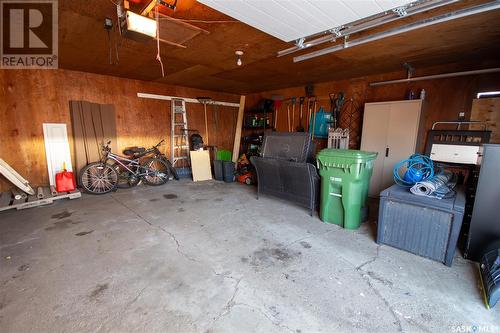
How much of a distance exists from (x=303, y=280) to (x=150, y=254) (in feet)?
4.94

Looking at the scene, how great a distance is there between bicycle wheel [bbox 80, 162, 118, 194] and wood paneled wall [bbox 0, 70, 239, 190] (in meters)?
0.71

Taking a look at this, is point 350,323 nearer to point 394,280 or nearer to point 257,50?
point 394,280

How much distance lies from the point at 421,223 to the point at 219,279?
202 cm

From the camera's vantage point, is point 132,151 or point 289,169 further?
point 132,151

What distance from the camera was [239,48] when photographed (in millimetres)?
3033

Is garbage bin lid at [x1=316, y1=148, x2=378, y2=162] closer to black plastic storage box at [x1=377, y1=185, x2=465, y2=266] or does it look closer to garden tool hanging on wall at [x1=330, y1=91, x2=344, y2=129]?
black plastic storage box at [x1=377, y1=185, x2=465, y2=266]

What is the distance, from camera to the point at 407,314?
1.54 meters

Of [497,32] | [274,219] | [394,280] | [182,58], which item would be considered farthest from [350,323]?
[182,58]

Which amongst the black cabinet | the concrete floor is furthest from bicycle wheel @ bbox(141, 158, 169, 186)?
the black cabinet

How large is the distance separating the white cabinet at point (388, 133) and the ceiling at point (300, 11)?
258cm

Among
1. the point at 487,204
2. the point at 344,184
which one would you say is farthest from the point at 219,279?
the point at 487,204

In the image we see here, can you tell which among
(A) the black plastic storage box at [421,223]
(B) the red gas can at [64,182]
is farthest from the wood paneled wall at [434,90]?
(B) the red gas can at [64,182]

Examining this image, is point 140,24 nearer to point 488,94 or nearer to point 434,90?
point 434,90

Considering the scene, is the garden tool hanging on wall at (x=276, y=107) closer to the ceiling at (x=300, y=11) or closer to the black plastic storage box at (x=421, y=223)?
the ceiling at (x=300, y=11)
